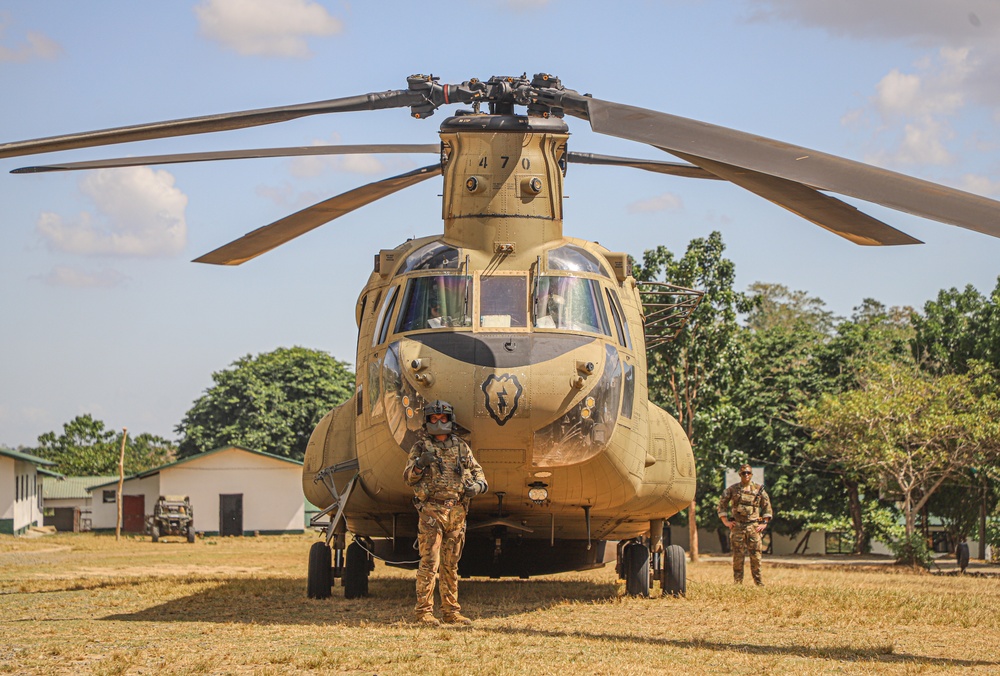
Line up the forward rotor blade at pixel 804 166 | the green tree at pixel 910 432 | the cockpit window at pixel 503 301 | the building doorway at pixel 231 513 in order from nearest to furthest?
1. the forward rotor blade at pixel 804 166
2. the cockpit window at pixel 503 301
3. the green tree at pixel 910 432
4. the building doorway at pixel 231 513

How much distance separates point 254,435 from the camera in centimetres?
6372

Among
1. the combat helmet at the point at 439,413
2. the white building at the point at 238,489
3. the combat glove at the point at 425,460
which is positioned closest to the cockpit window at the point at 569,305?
the combat helmet at the point at 439,413

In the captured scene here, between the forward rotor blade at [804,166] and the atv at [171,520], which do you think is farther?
the atv at [171,520]

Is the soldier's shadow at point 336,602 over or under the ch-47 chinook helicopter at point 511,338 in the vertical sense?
under

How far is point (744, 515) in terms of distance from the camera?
17.6 meters

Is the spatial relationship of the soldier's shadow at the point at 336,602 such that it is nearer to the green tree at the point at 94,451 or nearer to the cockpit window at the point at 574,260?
the cockpit window at the point at 574,260

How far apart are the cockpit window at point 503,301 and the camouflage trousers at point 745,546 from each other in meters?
7.46

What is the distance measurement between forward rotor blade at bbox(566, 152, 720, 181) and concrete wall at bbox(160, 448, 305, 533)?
129 ft

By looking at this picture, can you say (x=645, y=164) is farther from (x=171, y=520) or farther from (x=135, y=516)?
(x=135, y=516)

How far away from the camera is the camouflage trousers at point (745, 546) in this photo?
56.5 ft

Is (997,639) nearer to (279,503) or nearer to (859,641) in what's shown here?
(859,641)

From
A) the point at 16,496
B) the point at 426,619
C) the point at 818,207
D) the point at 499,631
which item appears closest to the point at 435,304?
the point at 426,619

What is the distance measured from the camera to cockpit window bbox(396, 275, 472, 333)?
1155cm

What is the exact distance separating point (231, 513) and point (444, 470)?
43752mm
